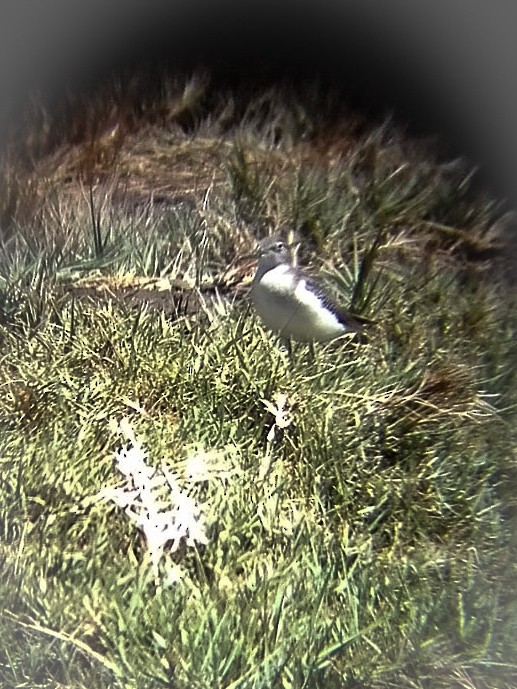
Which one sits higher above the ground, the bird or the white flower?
the bird

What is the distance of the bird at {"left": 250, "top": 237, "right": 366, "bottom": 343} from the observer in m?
0.87

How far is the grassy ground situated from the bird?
0.7 inches

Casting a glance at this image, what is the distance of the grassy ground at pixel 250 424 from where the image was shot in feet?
2.47

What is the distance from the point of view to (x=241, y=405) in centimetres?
88

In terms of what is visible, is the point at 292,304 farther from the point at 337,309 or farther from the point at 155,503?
the point at 155,503

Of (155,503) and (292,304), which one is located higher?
(292,304)

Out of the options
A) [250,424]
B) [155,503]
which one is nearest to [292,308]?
[250,424]

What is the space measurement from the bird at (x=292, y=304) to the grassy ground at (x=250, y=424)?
0.02 metres

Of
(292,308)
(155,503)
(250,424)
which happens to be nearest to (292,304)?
(292,308)

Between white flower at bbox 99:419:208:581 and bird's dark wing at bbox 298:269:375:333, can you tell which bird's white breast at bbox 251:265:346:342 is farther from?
white flower at bbox 99:419:208:581

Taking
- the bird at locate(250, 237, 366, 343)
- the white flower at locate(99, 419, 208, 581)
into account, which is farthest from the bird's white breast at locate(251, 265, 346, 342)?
the white flower at locate(99, 419, 208, 581)

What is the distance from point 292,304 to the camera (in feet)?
2.83

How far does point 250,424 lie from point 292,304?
0.14 m

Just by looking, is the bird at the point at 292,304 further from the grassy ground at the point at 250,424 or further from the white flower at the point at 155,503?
the white flower at the point at 155,503
